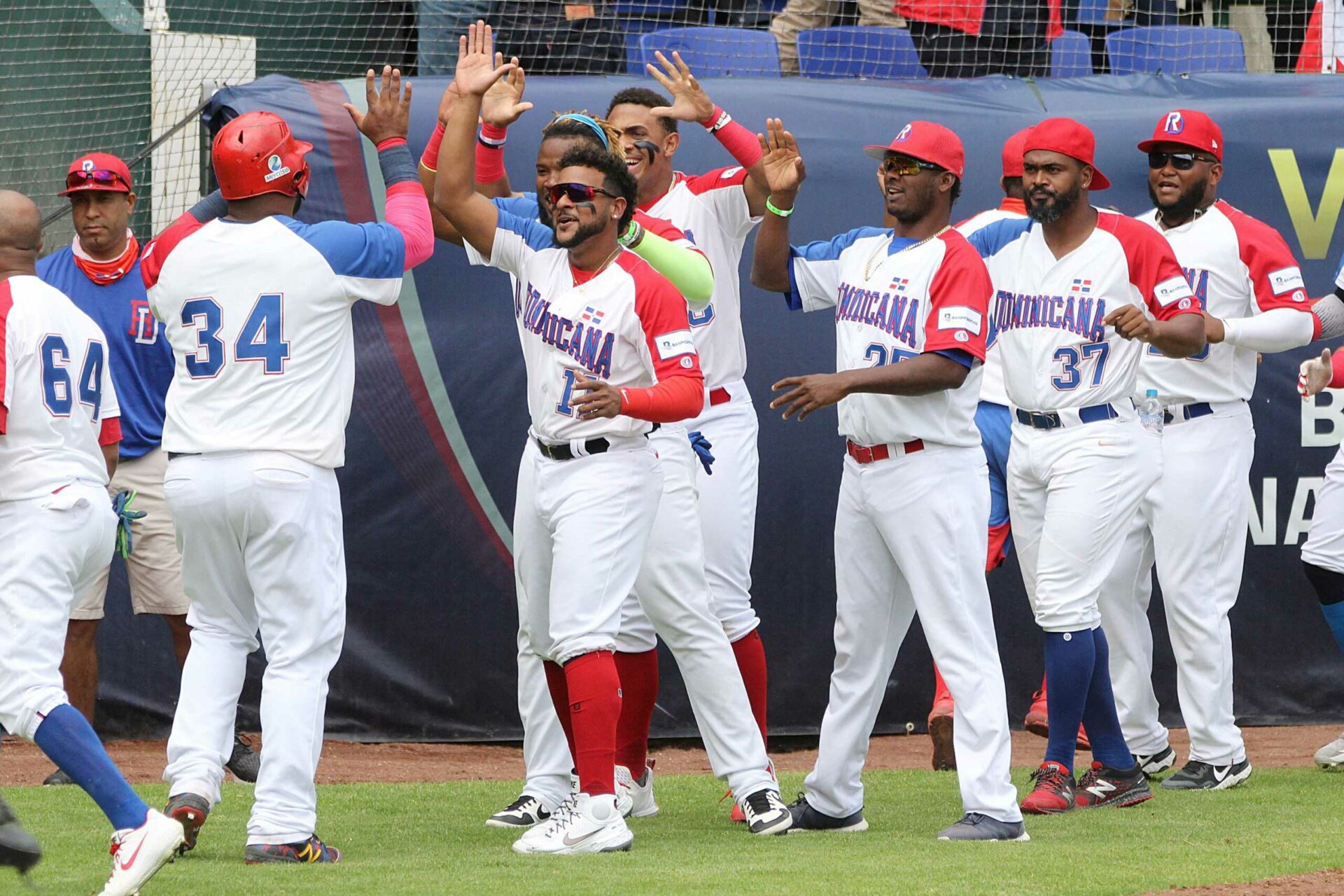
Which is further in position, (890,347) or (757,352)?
(757,352)

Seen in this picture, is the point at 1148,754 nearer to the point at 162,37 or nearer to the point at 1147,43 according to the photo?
the point at 1147,43

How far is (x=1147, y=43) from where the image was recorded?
8.02 meters

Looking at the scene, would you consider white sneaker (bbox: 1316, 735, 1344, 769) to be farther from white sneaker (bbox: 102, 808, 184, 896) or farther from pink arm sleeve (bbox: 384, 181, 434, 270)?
white sneaker (bbox: 102, 808, 184, 896)

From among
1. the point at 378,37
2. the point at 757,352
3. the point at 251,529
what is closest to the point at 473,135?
the point at 251,529

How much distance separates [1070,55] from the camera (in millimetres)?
8172

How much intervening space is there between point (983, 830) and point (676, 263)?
5.57ft

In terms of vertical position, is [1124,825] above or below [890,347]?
below

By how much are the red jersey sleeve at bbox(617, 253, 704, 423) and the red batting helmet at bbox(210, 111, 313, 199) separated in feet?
2.86

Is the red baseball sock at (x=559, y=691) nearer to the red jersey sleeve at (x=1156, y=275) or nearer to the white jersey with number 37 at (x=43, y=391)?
the white jersey with number 37 at (x=43, y=391)

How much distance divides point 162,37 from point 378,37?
1071 millimetres

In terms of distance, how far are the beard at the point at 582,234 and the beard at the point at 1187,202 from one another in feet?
7.58

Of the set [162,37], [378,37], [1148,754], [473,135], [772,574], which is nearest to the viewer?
[473,135]

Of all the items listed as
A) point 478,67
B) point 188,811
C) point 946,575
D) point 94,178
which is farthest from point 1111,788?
point 94,178

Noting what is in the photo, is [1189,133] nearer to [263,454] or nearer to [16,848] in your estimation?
[263,454]
